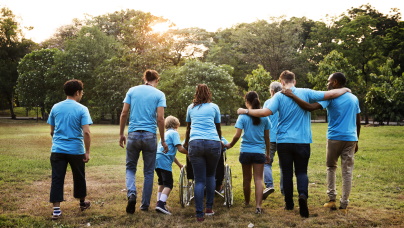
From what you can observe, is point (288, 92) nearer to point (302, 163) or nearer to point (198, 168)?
point (302, 163)

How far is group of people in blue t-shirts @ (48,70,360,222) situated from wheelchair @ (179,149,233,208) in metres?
0.38

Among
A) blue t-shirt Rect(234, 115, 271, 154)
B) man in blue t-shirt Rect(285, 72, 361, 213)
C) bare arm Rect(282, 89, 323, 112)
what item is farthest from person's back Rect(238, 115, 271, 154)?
man in blue t-shirt Rect(285, 72, 361, 213)

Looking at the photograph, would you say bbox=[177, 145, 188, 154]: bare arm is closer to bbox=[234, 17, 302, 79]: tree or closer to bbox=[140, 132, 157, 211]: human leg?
bbox=[140, 132, 157, 211]: human leg

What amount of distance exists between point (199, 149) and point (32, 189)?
4.09 m

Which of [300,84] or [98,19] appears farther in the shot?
[98,19]

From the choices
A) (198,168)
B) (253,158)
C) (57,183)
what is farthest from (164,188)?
(57,183)

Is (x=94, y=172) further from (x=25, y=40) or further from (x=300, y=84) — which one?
(x=25, y=40)

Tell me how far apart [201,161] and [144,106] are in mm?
1155

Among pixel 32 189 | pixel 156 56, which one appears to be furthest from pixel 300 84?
pixel 32 189

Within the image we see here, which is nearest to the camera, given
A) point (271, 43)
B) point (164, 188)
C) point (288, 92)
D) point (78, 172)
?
point (288, 92)

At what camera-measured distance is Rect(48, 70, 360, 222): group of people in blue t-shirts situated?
5.11 metres

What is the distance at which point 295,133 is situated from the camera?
198 inches

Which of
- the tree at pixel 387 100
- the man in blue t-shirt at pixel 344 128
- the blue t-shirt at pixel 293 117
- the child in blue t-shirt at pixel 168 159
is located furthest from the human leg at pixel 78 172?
the tree at pixel 387 100

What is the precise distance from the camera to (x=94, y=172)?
9.46 meters
